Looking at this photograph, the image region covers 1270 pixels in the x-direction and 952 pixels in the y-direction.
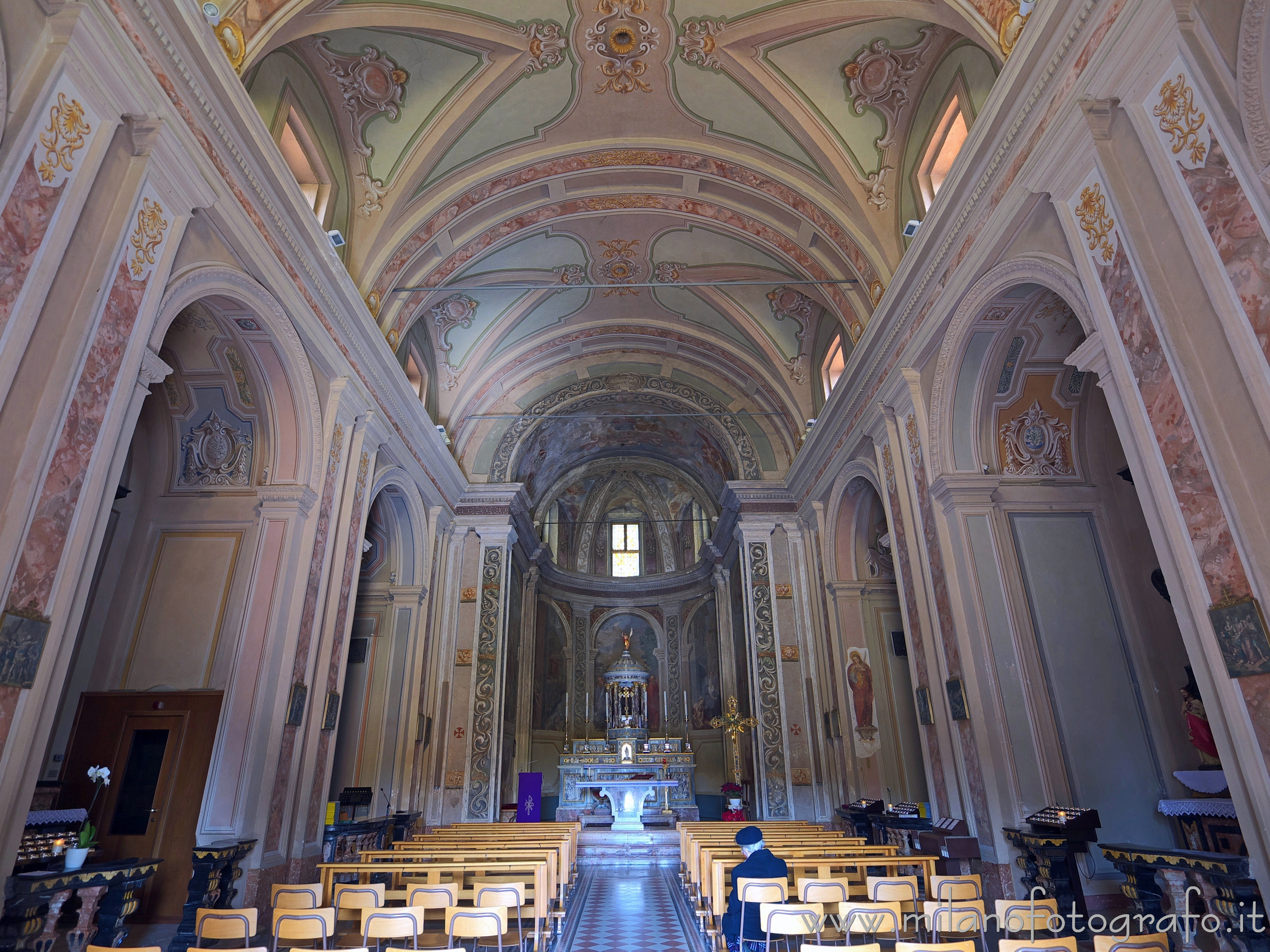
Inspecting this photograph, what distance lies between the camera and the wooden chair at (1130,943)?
12.0 ft

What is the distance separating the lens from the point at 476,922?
5066 mm

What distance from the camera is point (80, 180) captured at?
5625 millimetres

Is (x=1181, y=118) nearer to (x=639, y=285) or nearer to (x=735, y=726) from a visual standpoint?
(x=639, y=285)

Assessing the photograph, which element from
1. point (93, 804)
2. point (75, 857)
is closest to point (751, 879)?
point (75, 857)

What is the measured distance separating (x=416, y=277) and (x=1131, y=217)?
10.5 meters

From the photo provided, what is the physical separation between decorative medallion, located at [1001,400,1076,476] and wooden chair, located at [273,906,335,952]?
9032mm

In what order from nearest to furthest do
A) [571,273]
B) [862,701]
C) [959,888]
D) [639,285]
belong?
[959,888]
[639,285]
[862,701]
[571,273]

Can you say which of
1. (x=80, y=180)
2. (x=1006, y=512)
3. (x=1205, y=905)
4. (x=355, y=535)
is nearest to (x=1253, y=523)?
(x=1205, y=905)

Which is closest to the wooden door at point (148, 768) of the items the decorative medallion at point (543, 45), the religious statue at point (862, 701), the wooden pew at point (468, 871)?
the wooden pew at point (468, 871)

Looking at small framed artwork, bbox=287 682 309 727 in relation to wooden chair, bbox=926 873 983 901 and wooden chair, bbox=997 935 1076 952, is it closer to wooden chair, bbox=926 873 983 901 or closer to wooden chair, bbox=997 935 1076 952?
wooden chair, bbox=926 873 983 901

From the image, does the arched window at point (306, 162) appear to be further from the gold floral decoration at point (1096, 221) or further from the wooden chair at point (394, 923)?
the gold floral decoration at point (1096, 221)

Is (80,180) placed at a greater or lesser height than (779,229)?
lesser

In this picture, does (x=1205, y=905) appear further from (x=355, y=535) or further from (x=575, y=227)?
(x=575, y=227)

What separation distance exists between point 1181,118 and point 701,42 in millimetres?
6846
